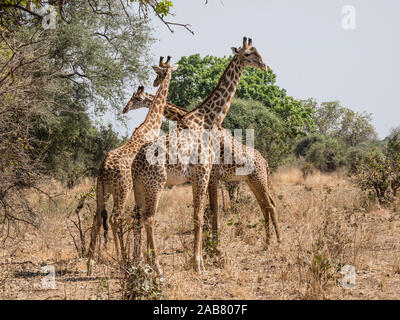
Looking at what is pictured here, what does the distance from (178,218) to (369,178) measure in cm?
471

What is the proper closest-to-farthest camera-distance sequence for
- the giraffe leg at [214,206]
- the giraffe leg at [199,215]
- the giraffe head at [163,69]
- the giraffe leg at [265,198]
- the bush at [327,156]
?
the giraffe leg at [199,215] → the giraffe head at [163,69] → the giraffe leg at [214,206] → the giraffe leg at [265,198] → the bush at [327,156]

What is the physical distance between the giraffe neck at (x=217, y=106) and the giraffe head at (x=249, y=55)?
0.10 metres

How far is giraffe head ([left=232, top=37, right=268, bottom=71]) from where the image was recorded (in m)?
7.79

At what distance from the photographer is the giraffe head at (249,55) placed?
7785 millimetres

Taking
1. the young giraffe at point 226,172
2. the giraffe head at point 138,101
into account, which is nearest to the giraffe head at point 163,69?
the young giraffe at point 226,172

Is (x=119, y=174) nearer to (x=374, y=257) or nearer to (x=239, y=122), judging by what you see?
(x=374, y=257)

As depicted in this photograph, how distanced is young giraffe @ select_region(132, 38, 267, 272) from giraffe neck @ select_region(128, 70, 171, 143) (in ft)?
1.70

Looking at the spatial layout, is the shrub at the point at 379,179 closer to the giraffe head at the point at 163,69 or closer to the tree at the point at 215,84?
the giraffe head at the point at 163,69

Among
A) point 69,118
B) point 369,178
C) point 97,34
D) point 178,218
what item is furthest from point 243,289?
point 97,34

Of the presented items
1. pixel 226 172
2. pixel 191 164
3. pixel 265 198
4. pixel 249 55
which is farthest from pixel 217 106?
pixel 265 198

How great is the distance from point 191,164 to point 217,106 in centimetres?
114

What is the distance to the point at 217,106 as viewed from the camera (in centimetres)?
761

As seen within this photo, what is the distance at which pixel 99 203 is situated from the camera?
7129 mm

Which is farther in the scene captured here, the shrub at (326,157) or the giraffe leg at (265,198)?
the shrub at (326,157)
